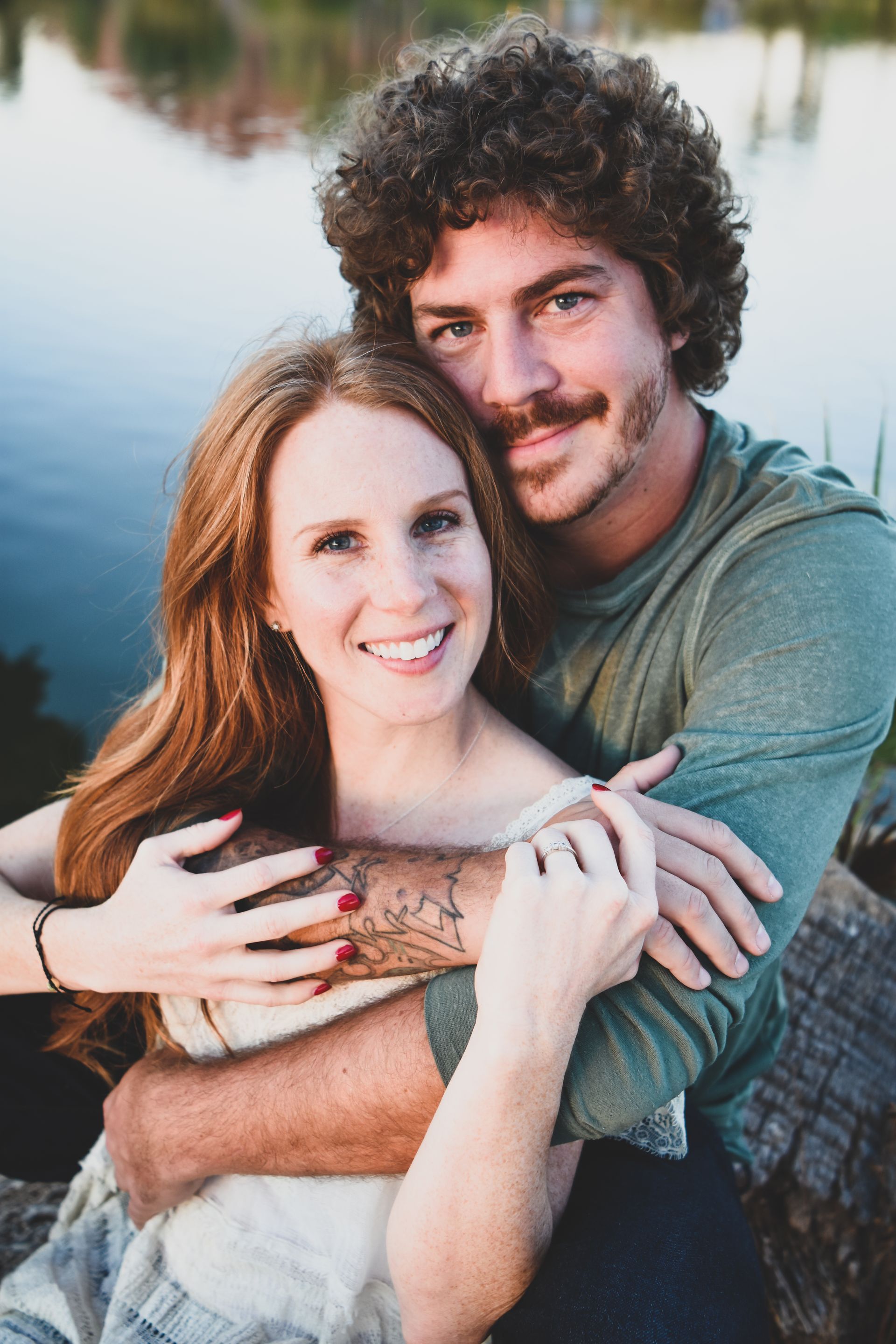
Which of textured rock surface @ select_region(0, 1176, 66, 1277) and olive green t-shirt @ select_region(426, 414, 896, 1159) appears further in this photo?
textured rock surface @ select_region(0, 1176, 66, 1277)

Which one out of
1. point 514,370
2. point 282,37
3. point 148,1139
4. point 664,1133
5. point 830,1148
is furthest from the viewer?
point 282,37

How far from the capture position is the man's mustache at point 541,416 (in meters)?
2.25

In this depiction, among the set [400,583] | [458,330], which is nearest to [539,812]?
[400,583]

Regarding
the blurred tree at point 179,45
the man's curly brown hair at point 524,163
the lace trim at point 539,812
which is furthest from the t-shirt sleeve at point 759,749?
the blurred tree at point 179,45

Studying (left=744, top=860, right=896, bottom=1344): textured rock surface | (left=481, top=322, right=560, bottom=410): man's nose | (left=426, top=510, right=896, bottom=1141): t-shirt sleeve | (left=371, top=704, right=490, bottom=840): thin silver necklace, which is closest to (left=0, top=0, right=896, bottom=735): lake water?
(left=481, top=322, right=560, bottom=410): man's nose

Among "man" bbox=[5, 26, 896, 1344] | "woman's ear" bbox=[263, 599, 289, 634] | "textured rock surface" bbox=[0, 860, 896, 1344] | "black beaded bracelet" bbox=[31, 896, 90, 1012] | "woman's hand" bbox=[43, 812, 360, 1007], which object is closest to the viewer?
"man" bbox=[5, 26, 896, 1344]

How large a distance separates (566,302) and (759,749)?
111 cm

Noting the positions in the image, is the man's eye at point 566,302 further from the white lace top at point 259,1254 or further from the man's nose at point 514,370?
the white lace top at point 259,1254

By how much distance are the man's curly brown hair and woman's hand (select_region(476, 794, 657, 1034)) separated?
144 centimetres

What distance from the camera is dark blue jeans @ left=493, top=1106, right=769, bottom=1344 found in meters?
1.61

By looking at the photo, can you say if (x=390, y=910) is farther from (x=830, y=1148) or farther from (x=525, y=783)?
(x=830, y=1148)

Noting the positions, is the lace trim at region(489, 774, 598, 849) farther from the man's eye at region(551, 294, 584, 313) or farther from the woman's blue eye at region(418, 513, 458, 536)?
the man's eye at region(551, 294, 584, 313)

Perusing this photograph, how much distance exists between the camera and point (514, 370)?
2.22m

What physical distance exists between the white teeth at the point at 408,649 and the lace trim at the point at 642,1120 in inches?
14.4
